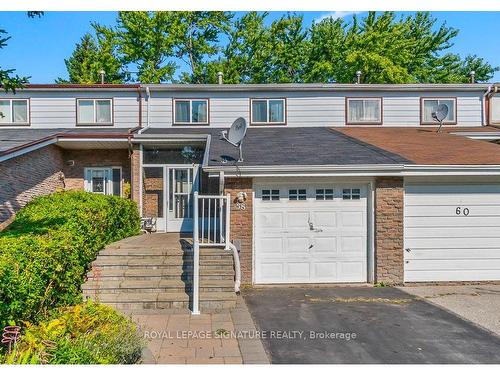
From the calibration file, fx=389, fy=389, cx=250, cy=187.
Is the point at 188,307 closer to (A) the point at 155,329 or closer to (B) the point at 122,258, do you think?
(A) the point at 155,329

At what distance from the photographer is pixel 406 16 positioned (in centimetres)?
3039

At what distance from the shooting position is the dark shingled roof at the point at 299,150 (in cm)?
902

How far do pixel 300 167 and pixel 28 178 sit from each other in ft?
25.2

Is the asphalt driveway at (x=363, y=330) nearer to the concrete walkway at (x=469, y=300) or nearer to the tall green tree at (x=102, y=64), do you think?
the concrete walkway at (x=469, y=300)

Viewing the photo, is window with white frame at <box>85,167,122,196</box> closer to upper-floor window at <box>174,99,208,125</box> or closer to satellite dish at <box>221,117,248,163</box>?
upper-floor window at <box>174,99,208,125</box>

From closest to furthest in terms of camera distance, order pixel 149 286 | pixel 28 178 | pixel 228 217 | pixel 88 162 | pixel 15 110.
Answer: pixel 149 286 → pixel 228 217 → pixel 28 178 → pixel 88 162 → pixel 15 110

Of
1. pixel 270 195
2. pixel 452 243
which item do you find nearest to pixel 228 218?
pixel 270 195

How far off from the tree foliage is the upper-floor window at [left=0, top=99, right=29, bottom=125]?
13.7 metres

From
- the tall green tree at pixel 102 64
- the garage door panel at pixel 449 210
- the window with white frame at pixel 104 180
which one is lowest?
the garage door panel at pixel 449 210

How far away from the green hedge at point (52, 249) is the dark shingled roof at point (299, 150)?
284 centimetres

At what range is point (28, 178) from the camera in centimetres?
1089

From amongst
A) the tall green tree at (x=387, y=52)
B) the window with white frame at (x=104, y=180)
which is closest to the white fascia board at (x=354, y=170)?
the window with white frame at (x=104, y=180)

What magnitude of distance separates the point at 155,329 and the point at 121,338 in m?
1.91

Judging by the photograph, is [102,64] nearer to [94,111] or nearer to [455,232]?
[94,111]
